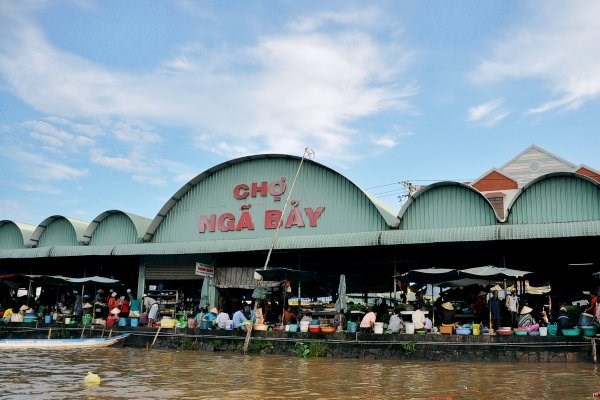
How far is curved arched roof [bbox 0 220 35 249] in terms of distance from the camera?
3434 cm

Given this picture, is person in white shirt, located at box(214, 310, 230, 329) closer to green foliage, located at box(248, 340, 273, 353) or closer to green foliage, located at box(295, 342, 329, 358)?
green foliage, located at box(248, 340, 273, 353)

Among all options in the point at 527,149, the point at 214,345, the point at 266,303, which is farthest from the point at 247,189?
the point at 527,149

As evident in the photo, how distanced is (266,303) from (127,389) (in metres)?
13.5

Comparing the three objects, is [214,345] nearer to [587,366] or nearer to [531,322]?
[531,322]

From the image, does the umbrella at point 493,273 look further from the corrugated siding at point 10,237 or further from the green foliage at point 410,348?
the corrugated siding at point 10,237

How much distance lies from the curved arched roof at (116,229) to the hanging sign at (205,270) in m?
4.75

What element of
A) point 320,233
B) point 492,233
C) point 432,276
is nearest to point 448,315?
point 432,276

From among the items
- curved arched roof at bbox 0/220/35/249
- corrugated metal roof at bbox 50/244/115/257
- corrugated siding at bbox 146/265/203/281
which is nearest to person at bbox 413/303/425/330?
corrugated siding at bbox 146/265/203/281

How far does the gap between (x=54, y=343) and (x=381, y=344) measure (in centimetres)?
1264

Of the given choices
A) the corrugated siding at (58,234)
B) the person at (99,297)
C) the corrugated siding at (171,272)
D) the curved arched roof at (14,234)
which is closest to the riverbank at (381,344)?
the person at (99,297)

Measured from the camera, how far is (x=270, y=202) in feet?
89.6

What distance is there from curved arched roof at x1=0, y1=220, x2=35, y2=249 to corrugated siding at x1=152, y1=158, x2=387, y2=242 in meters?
9.99

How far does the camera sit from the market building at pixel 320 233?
2198 centimetres

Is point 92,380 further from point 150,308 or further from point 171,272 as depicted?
point 171,272
